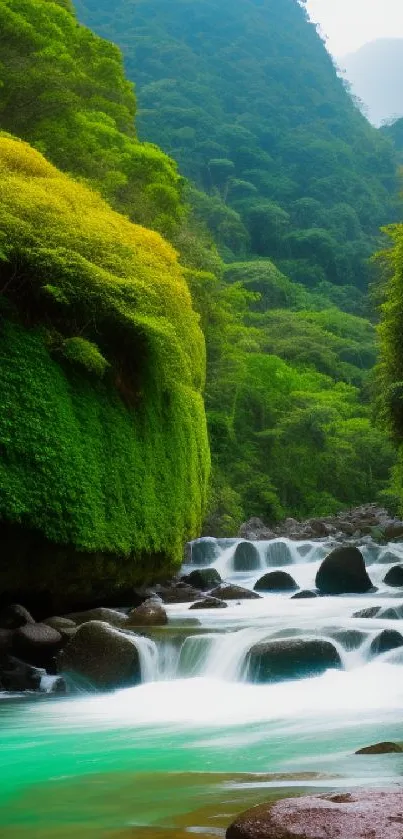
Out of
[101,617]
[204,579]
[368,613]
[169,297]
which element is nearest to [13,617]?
[101,617]

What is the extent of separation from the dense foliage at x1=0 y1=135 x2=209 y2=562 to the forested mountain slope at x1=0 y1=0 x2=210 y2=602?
0.02 meters

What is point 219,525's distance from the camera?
104ft

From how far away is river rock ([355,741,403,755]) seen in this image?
6.84 m

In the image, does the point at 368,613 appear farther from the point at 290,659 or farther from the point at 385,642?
the point at 290,659

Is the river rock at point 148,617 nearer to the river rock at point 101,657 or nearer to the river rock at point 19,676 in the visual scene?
the river rock at point 101,657

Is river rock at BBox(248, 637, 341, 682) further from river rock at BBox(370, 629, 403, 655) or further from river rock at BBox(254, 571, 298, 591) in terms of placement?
river rock at BBox(254, 571, 298, 591)

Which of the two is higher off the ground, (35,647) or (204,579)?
(204,579)

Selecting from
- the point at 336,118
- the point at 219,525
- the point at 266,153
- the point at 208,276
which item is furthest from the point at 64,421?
the point at 336,118

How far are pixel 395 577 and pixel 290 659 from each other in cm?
958

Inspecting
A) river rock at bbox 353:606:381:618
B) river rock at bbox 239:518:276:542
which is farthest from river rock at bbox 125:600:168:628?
river rock at bbox 239:518:276:542

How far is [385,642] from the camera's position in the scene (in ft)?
37.8

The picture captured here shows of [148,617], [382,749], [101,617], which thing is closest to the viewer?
[382,749]

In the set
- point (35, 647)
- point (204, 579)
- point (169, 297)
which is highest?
point (169, 297)

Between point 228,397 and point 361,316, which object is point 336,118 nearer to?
point 361,316
